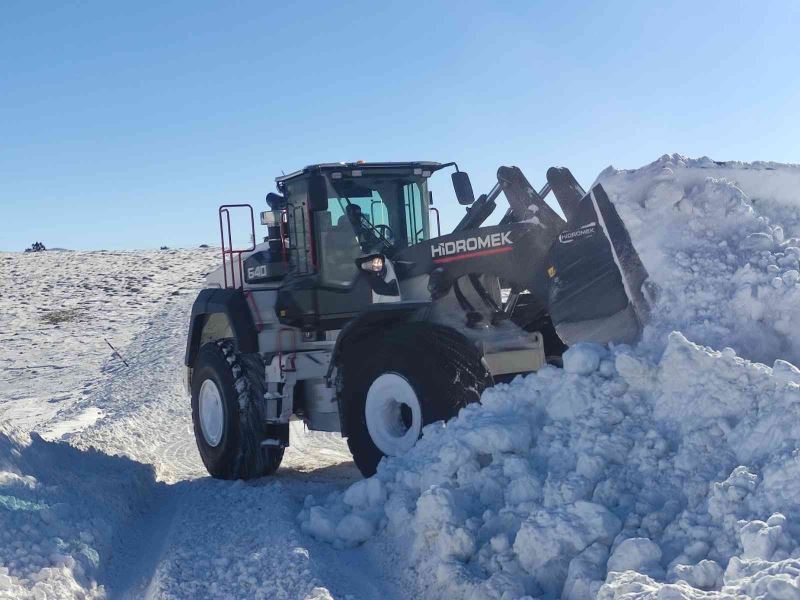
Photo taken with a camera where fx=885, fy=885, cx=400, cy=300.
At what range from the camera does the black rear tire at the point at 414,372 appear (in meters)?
5.54

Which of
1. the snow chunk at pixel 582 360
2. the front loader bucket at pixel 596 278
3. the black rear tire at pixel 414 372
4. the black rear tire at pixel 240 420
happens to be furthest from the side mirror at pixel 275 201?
the snow chunk at pixel 582 360

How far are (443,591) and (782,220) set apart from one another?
3067mm

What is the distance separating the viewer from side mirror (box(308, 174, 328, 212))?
6.89 meters

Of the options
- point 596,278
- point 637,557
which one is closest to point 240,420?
point 596,278

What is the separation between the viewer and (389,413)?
19.7ft

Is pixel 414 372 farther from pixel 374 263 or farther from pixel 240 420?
pixel 240 420

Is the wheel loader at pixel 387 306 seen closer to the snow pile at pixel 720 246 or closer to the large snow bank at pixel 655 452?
the snow pile at pixel 720 246

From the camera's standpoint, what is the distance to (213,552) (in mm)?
5051

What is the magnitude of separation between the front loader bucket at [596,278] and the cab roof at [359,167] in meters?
2.34

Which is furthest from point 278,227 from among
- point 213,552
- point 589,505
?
point 589,505

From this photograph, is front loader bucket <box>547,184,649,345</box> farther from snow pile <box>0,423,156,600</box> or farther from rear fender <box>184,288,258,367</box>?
snow pile <box>0,423,156,600</box>

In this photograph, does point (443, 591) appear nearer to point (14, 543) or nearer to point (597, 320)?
point (597, 320)

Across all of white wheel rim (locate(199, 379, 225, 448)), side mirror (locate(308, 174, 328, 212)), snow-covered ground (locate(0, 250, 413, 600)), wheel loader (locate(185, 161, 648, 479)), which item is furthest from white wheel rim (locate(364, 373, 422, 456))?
white wheel rim (locate(199, 379, 225, 448))

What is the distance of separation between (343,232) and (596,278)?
8.67ft
